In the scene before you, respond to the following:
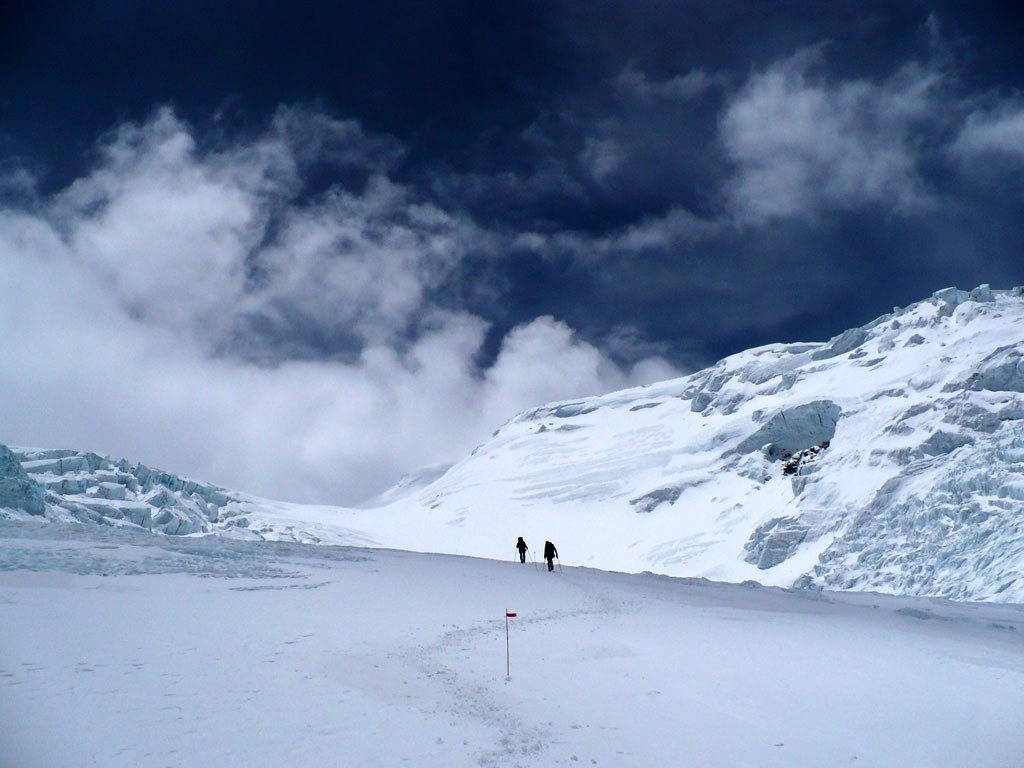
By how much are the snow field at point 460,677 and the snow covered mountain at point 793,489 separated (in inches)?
1464

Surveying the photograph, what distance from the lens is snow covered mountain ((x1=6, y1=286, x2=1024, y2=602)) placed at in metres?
55.0

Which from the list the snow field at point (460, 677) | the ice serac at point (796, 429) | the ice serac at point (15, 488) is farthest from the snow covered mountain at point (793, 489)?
the snow field at point (460, 677)

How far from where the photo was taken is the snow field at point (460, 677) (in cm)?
953

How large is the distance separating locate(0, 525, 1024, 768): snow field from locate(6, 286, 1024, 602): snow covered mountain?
37.2m

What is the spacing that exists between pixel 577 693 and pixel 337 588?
1224 centimetres

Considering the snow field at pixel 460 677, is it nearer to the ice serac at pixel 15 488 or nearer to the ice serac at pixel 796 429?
the ice serac at pixel 15 488

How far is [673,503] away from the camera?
13200 cm

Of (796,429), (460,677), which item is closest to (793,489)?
(796,429)

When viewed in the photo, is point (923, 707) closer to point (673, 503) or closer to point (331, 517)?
point (673, 503)

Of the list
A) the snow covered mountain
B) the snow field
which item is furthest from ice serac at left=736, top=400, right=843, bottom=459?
the snow field

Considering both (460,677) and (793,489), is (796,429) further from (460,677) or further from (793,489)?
(460,677)

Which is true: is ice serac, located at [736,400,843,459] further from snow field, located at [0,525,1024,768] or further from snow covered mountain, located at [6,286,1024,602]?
snow field, located at [0,525,1024,768]

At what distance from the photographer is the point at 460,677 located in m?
12.8

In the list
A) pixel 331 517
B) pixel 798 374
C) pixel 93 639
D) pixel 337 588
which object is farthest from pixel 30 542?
pixel 798 374
